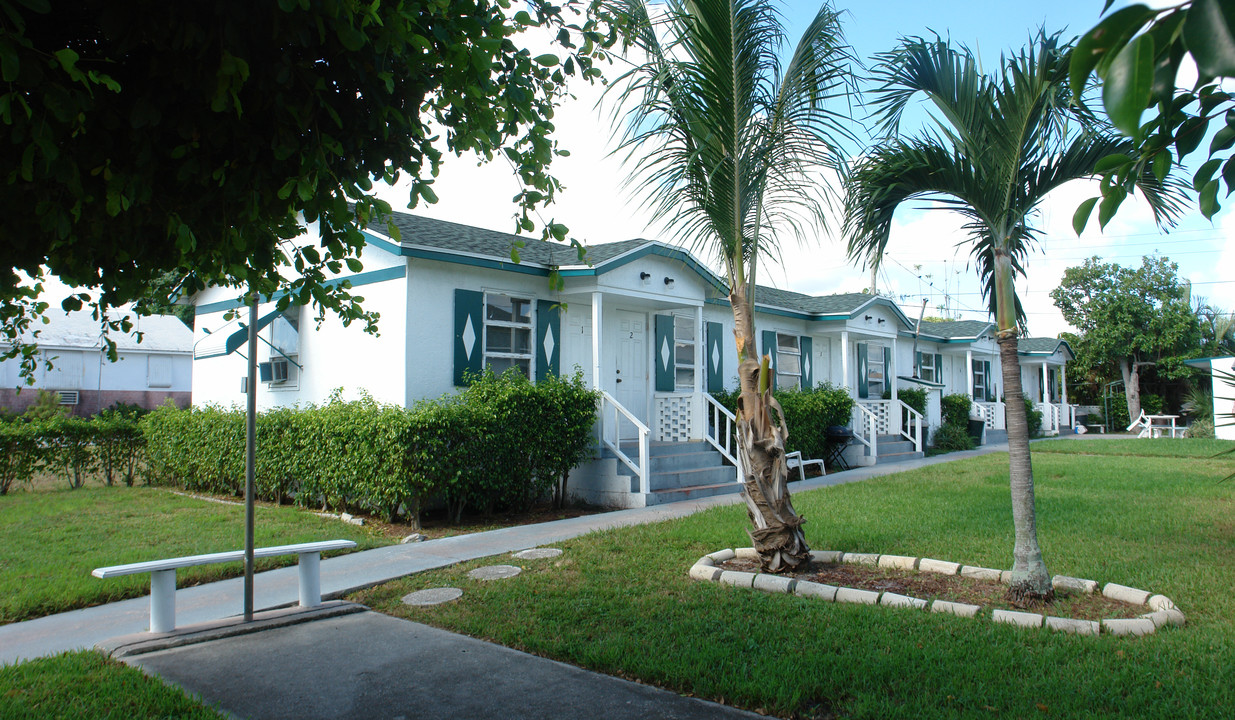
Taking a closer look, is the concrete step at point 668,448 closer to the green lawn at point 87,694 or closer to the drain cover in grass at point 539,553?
the drain cover in grass at point 539,553

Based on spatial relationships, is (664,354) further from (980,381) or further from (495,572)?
(980,381)

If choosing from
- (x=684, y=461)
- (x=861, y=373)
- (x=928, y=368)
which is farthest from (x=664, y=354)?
(x=928, y=368)

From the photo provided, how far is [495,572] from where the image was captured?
22.0 feet

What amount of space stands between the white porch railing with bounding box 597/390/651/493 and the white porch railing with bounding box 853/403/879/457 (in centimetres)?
702

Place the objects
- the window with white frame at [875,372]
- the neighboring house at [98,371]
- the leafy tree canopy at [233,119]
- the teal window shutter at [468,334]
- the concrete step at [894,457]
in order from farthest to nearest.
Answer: the neighboring house at [98,371], the window with white frame at [875,372], the concrete step at [894,457], the teal window shutter at [468,334], the leafy tree canopy at [233,119]

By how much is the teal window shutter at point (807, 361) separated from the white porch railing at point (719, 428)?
4557 millimetres

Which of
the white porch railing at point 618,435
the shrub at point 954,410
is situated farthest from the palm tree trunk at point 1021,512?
the shrub at point 954,410

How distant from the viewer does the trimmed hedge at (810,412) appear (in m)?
14.5

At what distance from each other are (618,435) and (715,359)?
4.26 meters

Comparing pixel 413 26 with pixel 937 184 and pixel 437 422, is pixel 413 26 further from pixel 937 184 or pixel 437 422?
pixel 437 422

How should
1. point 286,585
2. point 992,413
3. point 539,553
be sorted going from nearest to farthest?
1. point 286,585
2. point 539,553
3. point 992,413

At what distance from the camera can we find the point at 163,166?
3355 millimetres

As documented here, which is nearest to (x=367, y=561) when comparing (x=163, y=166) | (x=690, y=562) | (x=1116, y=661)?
(x=690, y=562)

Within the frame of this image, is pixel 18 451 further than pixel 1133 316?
No
